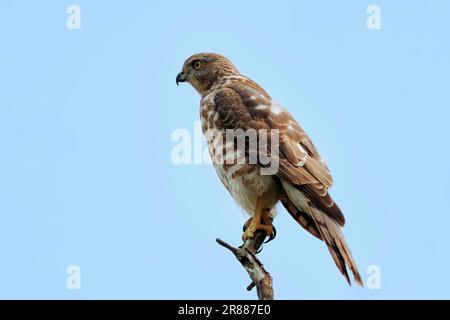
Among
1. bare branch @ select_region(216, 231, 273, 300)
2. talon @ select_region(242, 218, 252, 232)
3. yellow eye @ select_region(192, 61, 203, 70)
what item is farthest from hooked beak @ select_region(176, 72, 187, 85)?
bare branch @ select_region(216, 231, 273, 300)

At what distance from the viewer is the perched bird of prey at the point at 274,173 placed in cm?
731

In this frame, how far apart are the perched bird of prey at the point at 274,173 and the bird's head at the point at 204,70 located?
487 millimetres

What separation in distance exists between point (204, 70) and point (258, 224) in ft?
7.09

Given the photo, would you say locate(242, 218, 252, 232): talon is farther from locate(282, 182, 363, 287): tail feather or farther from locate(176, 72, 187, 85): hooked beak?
locate(176, 72, 187, 85): hooked beak

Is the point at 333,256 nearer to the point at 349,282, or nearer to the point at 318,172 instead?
the point at 349,282

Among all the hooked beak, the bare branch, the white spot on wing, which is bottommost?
the bare branch

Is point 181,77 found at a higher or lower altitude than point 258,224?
higher

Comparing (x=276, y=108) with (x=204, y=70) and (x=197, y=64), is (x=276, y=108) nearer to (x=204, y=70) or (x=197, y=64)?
(x=204, y=70)

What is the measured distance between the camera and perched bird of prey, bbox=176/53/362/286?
7309 mm

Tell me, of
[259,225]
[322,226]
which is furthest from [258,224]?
[322,226]

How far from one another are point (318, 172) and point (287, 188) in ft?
1.02

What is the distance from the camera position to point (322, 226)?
728 centimetres

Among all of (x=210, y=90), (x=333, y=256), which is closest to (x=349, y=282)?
(x=333, y=256)

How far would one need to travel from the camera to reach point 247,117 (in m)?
8.09
